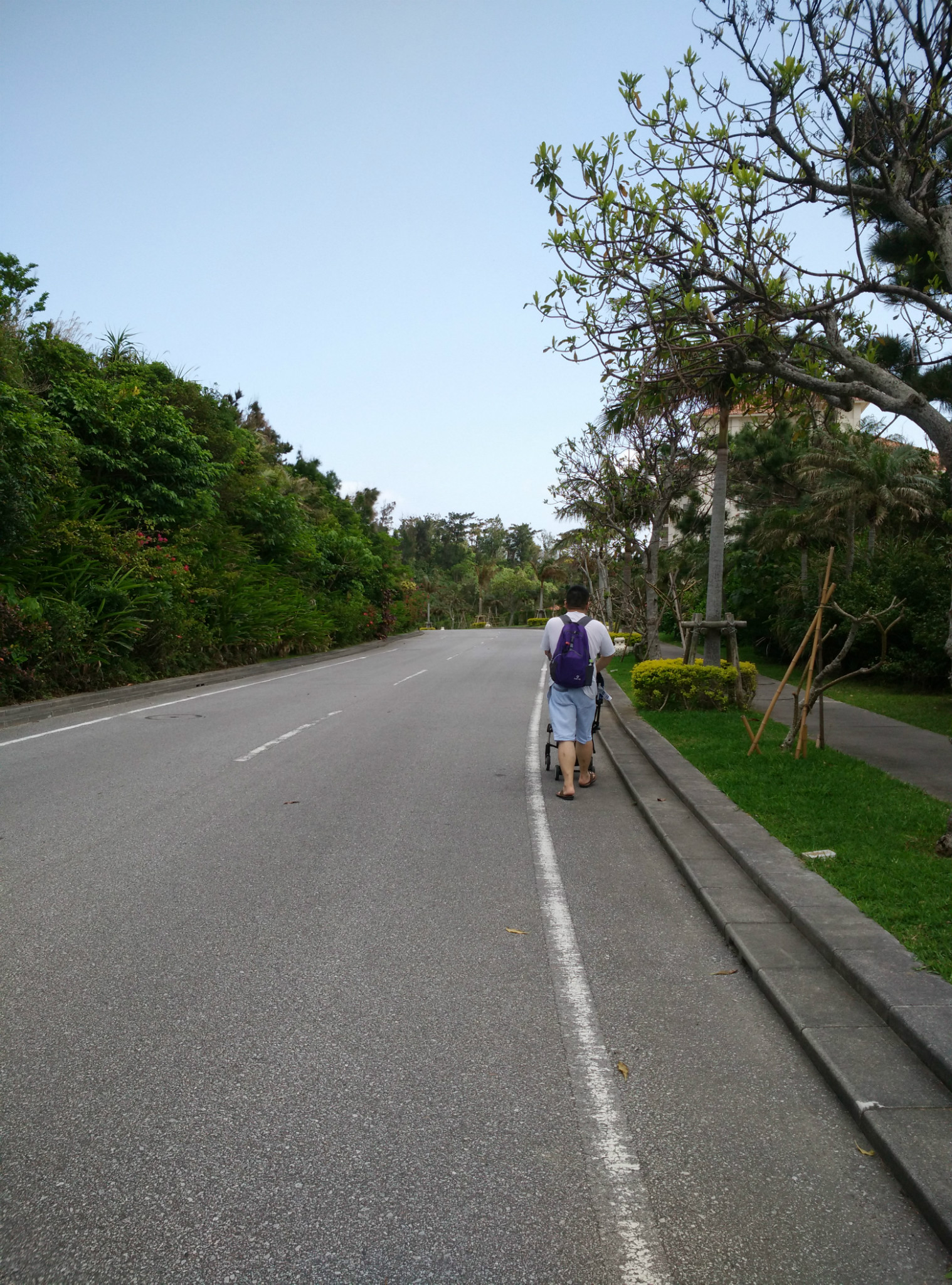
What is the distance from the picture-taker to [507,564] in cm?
9500

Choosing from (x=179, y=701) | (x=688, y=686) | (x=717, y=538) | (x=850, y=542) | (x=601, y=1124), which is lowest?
(x=601, y=1124)

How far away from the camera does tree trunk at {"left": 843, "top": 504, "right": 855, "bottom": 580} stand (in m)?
22.6

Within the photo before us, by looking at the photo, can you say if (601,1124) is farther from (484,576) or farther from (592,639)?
(484,576)

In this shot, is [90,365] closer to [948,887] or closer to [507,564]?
[948,887]

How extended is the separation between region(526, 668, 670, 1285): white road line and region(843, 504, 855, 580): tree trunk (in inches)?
765

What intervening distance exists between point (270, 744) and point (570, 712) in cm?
447

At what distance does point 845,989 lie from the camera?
4109 mm

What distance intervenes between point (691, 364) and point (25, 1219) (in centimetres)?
777

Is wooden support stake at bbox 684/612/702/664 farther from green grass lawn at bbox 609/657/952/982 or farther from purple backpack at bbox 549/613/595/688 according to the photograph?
purple backpack at bbox 549/613/595/688

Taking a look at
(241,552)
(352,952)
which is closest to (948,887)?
(352,952)

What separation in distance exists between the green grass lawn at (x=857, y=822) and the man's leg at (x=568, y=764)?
4.38 feet

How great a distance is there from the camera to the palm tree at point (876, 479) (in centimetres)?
2170

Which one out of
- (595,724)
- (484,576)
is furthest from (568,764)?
(484,576)

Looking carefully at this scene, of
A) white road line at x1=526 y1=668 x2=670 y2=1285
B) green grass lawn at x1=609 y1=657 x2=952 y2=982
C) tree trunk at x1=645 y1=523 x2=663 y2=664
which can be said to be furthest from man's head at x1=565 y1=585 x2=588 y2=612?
tree trunk at x1=645 y1=523 x2=663 y2=664
